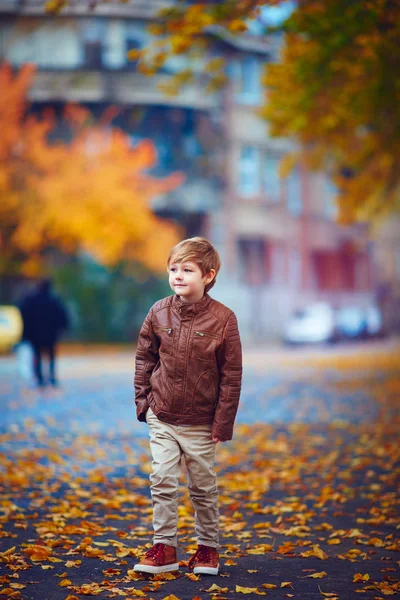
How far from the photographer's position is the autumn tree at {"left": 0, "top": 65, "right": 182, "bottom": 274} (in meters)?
30.6

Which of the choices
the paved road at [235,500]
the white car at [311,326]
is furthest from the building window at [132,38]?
the paved road at [235,500]

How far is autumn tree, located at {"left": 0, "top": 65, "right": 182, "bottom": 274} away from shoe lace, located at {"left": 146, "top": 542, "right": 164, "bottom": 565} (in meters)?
25.2

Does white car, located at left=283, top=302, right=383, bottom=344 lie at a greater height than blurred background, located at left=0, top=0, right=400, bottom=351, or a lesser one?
lesser

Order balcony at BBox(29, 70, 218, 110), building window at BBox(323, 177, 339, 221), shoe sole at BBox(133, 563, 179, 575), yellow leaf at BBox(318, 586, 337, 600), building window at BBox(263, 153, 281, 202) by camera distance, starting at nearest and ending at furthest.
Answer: yellow leaf at BBox(318, 586, 337, 600)
shoe sole at BBox(133, 563, 179, 575)
balcony at BBox(29, 70, 218, 110)
building window at BBox(263, 153, 281, 202)
building window at BBox(323, 177, 339, 221)

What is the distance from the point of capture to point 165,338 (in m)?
5.72

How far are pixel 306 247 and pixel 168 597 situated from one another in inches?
1543

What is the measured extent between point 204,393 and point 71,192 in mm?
25887

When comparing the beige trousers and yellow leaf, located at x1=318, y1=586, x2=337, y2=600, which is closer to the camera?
yellow leaf, located at x1=318, y1=586, x2=337, y2=600

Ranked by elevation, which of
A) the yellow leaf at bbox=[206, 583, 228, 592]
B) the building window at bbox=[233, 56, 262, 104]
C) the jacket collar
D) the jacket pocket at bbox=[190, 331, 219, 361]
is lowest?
the yellow leaf at bbox=[206, 583, 228, 592]

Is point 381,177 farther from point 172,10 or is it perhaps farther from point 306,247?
point 306,247

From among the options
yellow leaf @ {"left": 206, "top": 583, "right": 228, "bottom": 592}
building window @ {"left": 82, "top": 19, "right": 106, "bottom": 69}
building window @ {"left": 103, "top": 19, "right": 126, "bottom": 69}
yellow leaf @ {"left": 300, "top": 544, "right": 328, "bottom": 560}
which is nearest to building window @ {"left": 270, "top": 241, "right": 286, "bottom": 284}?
building window @ {"left": 103, "top": 19, "right": 126, "bottom": 69}

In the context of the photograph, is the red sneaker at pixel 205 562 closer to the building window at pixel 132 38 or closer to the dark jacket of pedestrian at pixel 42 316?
the dark jacket of pedestrian at pixel 42 316

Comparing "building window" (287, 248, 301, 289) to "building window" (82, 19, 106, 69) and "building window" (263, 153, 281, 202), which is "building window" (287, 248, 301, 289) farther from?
"building window" (82, 19, 106, 69)

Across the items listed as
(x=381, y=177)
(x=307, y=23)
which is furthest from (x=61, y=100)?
(x=307, y=23)
